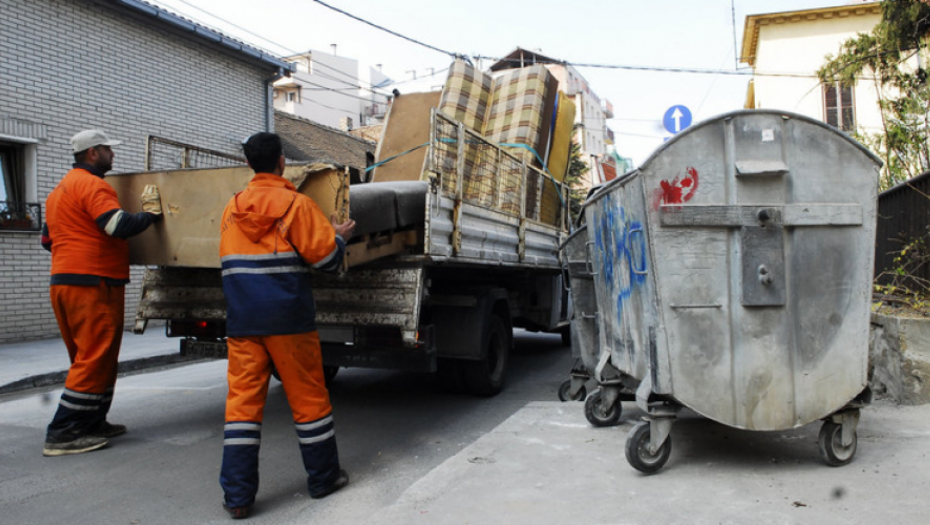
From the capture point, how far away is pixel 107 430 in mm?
4547

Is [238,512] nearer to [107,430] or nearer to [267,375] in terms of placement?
[267,375]

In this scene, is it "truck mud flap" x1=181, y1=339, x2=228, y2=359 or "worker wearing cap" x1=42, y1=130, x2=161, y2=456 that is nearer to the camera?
"worker wearing cap" x1=42, y1=130, x2=161, y2=456

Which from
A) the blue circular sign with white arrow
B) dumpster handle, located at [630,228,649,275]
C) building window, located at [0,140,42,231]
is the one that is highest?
the blue circular sign with white arrow

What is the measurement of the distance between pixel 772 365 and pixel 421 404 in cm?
319

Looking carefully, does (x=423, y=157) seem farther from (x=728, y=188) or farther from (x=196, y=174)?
(x=728, y=188)

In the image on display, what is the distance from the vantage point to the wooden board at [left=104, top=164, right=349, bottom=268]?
3.96 meters

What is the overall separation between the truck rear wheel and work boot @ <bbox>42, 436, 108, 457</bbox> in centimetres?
276

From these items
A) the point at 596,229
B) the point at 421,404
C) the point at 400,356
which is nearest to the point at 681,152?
the point at 596,229

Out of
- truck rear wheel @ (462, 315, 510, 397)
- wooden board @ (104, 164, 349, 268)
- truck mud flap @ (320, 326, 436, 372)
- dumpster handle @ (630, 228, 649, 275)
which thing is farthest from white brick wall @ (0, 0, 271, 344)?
dumpster handle @ (630, 228, 649, 275)

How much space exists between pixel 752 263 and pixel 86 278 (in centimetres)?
375

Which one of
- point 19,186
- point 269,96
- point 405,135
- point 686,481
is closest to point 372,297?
point 686,481

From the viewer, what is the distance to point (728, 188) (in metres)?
3.11

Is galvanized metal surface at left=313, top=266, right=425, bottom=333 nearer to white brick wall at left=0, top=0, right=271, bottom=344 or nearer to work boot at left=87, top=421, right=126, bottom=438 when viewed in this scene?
work boot at left=87, top=421, right=126, bottom=438

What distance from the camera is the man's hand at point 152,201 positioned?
4.14 m
